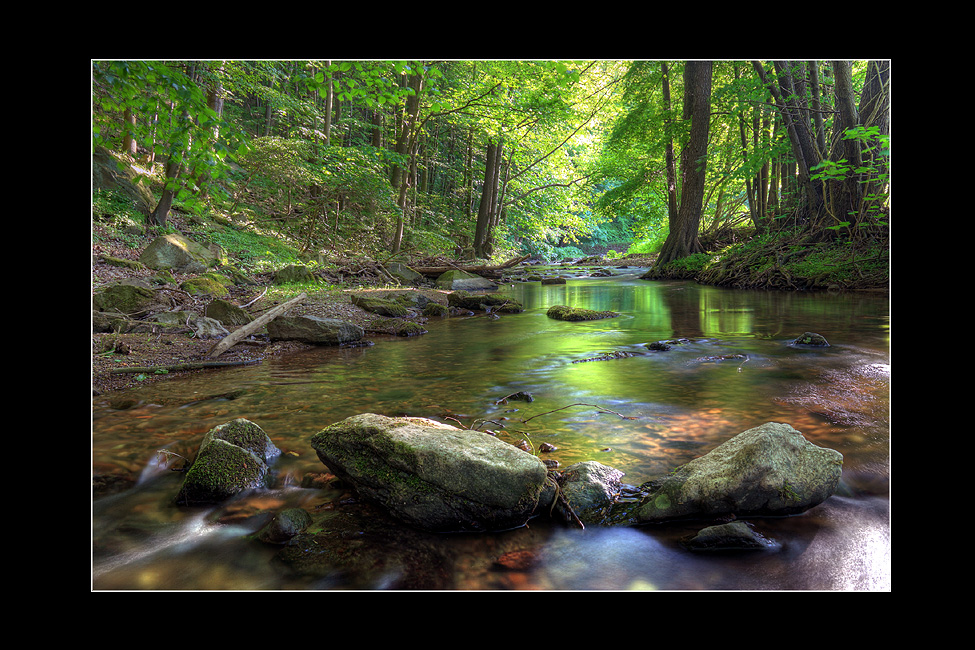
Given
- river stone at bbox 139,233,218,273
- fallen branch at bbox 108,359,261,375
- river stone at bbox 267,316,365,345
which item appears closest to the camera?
fallen branch at bbox 108,359,261,375

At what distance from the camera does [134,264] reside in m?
8.87

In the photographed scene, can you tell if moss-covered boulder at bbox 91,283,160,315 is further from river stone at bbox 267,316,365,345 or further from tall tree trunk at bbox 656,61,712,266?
tall tree trunk at bbox 656,61,712,266

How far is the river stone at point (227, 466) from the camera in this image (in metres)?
2.47

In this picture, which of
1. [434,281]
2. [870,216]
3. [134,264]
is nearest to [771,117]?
[870,216]

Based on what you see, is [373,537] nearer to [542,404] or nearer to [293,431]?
[293,431]

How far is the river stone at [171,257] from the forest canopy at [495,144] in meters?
1.48

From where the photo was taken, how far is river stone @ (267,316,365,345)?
6543 mm

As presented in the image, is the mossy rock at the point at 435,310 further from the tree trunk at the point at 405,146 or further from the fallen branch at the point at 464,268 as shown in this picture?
the tree trunk at the point at 405,146

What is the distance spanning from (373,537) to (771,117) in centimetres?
1973

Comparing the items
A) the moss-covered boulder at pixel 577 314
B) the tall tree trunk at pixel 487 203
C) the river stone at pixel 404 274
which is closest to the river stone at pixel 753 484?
the moss-covered boulder at pixel 577 314

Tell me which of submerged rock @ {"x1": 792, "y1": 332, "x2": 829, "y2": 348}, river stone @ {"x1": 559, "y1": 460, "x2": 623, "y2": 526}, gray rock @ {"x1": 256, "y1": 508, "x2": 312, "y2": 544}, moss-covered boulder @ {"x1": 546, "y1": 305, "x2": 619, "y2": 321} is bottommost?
gray rock @ {"x1": 256, "y1": 508, "x2": 312, "y2": 544}

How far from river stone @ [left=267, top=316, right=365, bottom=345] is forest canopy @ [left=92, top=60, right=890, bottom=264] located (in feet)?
6.19

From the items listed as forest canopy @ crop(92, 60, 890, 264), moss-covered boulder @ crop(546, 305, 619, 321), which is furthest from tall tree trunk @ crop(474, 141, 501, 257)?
moss-covered boulder @ crop(546, 305, 619, 321)
